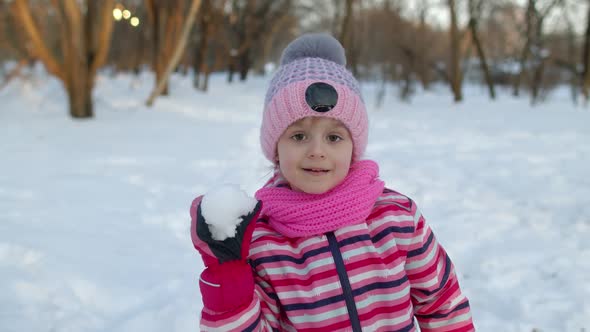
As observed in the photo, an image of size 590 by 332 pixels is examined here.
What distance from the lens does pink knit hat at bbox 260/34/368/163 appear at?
4.06 feet

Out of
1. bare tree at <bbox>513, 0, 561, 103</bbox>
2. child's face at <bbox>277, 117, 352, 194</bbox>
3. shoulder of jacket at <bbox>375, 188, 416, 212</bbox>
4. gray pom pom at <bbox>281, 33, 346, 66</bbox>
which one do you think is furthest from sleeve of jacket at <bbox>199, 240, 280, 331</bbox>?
bare tree at <bbox>513, 0, 561, 103</bbox>

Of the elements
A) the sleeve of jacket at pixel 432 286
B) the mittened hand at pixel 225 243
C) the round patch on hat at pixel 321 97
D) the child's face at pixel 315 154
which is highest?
the round patch on hat at pixel 321 97

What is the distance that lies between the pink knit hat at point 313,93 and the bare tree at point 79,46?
6686 mm

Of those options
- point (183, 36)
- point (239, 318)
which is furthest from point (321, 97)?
point (183, 36)

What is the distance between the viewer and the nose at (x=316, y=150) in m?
1.21

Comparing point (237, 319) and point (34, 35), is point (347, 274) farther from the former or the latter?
point (34, 35)

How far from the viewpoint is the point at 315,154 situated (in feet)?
3.96

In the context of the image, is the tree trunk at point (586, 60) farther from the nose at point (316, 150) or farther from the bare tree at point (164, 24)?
the nose at point (316, 150)

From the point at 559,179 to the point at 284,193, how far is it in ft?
12.8

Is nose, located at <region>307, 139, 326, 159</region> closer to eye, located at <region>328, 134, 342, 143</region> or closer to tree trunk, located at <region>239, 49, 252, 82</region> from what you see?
eye, located at <region>328, 134, 342, 143</region>

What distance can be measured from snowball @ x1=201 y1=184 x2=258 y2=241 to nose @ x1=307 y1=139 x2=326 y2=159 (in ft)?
0.87

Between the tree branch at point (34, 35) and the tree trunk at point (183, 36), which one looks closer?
the tree branch at point (34, 35)

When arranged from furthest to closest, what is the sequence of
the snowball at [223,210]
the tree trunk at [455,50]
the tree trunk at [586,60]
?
the tree trunk at [455,50], the tree trunk at [586,60], the snowball at [223,210]

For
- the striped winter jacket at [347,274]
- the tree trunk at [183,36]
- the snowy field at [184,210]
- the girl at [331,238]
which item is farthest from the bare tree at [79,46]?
the striped winter jacket at [347,274]
